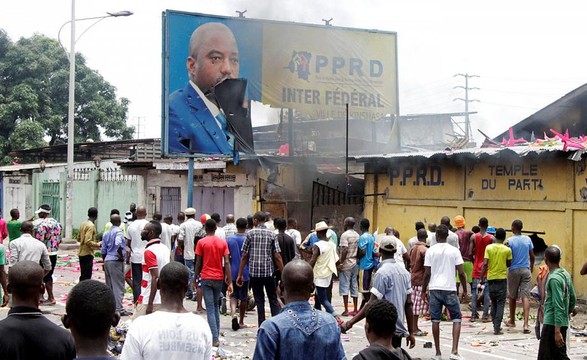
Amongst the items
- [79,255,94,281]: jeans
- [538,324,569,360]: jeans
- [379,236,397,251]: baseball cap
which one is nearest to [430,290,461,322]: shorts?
[379,236,397,251]: baseball cap

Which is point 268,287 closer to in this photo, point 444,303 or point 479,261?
point 444,303

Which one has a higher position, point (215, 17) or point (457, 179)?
point (215, 17)

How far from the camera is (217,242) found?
11.3m

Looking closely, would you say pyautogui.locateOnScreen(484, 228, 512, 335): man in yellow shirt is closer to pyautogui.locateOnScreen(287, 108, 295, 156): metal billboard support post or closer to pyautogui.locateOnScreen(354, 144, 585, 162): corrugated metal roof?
pyautogui.locateOnScreen(354, 144, 585, 162): corrugated metal roof

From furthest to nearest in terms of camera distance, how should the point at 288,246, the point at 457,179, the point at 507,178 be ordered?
the point at 457,179 < the point at 507,178 < the point at 288,246

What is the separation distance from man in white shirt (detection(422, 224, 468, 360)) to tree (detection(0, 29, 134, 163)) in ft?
115

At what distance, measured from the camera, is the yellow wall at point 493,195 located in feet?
48.7

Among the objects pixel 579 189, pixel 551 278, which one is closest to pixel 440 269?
pixel 551 278

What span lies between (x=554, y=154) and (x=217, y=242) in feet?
23.0

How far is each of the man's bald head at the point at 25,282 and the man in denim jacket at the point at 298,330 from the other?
1.38 m

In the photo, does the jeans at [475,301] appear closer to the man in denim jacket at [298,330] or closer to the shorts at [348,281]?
the shorts at [348,281]

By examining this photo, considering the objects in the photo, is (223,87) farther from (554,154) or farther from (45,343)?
(45,343)

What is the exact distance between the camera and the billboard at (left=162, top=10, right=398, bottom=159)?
2042cm

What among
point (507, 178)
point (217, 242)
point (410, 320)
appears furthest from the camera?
point (507, 178)
